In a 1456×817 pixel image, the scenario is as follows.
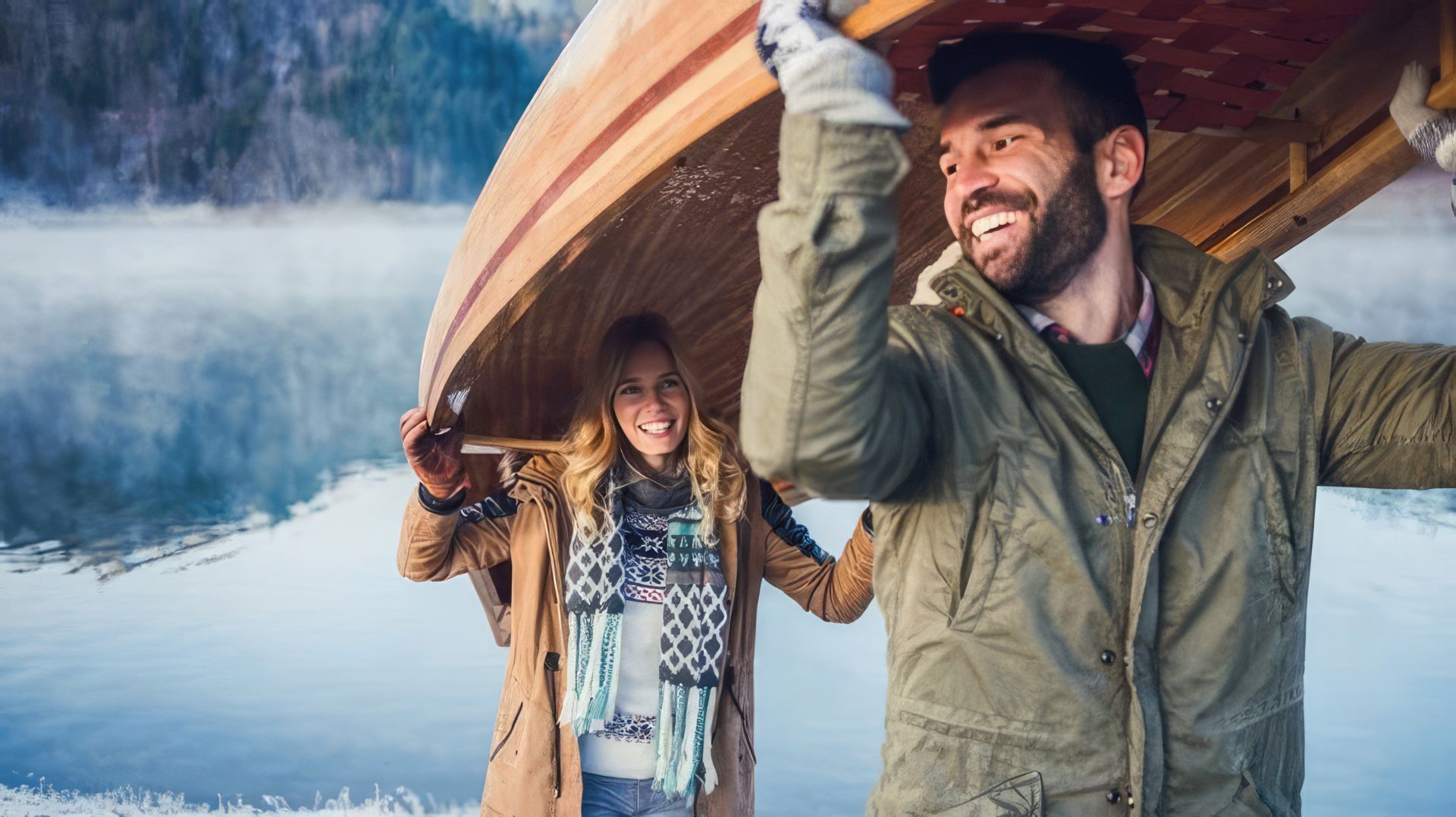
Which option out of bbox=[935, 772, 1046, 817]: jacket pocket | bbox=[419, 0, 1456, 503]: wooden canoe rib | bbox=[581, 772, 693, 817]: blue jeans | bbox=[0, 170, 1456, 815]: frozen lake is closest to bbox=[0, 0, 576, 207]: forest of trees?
bbox=[0, 170, 1456, 815]: frozen lake

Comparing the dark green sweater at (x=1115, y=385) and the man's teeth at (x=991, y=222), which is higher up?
the man's teeth at (x=991, y=222)

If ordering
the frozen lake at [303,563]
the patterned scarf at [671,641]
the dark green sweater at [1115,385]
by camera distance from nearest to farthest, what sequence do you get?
the dark green sweater at [1115,385], the patterned scarf at [671,641], the frozen lake at [303,563]

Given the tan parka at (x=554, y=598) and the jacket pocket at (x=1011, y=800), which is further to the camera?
the tan parka at (x=554, y=598)

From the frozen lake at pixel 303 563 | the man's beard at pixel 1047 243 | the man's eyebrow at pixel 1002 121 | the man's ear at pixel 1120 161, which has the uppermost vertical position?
the man's eyebrow at pixel 1002 121

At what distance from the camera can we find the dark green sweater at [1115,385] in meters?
1.10

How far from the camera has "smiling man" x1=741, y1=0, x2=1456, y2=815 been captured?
914 mm

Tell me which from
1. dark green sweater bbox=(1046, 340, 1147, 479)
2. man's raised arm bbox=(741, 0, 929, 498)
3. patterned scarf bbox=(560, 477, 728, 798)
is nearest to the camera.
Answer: man's raised arm bbox=(741, 0, 929, 498)

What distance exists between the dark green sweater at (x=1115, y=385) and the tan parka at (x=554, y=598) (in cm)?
77

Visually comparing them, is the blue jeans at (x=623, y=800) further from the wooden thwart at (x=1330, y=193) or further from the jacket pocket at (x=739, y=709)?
the wooden thwart at (x=1330, y=193)

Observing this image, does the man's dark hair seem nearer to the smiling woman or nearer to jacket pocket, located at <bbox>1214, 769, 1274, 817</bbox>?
jacket pocket, located at <bbox>1214, 769, 1274, 817</bbox>

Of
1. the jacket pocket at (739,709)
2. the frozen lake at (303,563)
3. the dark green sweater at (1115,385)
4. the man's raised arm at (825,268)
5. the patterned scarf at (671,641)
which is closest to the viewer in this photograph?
the man's raised arm at (825,268)

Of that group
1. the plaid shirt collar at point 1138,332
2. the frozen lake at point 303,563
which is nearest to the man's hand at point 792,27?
the plaid shirt collar at point 1138,332

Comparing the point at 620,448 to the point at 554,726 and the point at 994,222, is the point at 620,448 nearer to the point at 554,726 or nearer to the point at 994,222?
the point at 554,726

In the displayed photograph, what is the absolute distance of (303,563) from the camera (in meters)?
5.57
